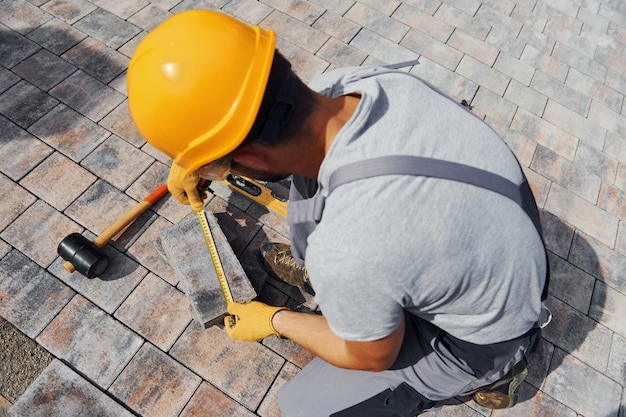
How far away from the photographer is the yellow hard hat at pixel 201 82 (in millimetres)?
1748

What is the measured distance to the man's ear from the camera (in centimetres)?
182

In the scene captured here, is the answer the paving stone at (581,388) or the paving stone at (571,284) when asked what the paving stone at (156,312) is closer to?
the paving stone at (581,388)

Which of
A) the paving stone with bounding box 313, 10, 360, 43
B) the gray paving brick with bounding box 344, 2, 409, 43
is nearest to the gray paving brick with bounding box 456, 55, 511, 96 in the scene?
the gray paving brick with bounding box 344, 2, 409, 43

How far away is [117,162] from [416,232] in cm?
303

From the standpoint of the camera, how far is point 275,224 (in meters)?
3.73

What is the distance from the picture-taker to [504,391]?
278cm

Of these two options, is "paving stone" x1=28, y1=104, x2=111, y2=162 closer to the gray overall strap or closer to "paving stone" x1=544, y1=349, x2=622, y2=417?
the gray overall strap

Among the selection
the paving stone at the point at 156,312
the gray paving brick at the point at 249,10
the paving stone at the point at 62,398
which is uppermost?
the gray paving brick at the point at 249,10

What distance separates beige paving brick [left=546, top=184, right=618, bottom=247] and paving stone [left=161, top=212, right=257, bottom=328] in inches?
118

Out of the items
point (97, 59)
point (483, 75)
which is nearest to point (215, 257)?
point (97, 59)

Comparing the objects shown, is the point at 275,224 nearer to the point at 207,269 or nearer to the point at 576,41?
the point at 207,269

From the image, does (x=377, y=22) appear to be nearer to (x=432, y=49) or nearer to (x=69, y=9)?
(x=432, y=49)

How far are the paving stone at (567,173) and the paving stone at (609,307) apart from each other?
98 centimetres

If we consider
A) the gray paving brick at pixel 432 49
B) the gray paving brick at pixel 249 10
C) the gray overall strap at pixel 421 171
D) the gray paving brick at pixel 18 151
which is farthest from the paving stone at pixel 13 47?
the gray overall strap at pixel 421 171
